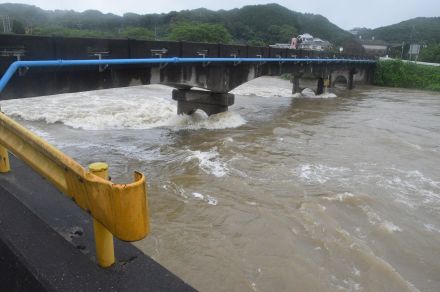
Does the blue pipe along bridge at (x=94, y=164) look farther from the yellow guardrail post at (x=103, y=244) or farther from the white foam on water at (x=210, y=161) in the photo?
the white foam on water at (x=210, y=161)

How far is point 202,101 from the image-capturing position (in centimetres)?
1769

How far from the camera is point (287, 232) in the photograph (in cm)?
685

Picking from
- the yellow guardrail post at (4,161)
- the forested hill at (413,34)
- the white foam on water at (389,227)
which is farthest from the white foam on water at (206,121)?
the forested hill at (413,34)

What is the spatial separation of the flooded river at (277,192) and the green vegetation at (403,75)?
2823cm

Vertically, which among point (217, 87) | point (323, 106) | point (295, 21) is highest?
point (295, 21)

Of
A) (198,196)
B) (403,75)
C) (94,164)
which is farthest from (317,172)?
(403,75)

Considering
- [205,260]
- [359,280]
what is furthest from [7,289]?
[359,280]

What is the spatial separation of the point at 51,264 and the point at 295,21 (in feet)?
519

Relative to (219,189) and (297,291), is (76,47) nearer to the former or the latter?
(219,189)

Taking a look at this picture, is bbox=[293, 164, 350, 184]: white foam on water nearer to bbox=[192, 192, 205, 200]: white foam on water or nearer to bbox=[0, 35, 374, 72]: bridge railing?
bbox=[192, 192, 205, 200]: white foam on water

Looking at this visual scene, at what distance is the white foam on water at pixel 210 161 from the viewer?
10203 millimetres

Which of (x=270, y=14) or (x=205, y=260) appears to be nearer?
(x=205, y=260)

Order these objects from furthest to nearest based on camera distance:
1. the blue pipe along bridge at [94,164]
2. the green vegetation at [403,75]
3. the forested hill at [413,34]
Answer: the forested hill at [413,34] → the green vegetation at [403,75] → the blue pipe along bridge at [94,164]

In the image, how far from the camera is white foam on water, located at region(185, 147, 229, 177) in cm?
1020
